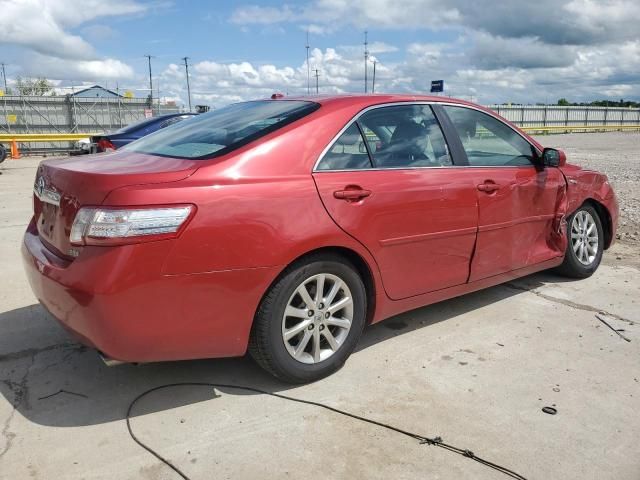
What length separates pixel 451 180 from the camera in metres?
3.71

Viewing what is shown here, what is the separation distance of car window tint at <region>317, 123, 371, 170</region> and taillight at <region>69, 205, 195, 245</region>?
89 centimetres

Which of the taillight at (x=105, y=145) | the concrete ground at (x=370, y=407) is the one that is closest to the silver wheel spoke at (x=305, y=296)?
the concrete ground at (x=370, y=407)

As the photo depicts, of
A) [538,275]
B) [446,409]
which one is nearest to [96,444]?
[446,409]

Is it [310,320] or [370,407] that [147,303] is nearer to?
[310,320]

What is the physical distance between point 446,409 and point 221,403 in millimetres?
1187

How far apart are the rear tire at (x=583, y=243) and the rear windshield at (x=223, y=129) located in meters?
2.89

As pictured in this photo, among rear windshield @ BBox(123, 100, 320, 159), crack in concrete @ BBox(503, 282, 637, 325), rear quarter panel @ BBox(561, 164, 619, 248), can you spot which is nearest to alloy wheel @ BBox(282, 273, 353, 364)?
rear windshield @ BBox(123, 100, 320, 159)

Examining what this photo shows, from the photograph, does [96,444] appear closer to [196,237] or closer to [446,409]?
[196,237]

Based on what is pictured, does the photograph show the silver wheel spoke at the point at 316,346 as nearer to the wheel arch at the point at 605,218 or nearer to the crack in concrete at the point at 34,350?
the crack in concrete at the point at 34,350

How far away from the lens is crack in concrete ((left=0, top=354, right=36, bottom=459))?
2.60 meters

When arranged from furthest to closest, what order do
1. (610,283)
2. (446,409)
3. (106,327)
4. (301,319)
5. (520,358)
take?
1. (610,283)
2. (520,358)
3. (301,319)
4. (446,409)
5. (106,327)

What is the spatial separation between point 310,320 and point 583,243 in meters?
3.22

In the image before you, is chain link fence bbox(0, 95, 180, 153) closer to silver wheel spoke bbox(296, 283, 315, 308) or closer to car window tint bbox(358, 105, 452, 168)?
car window tint bbox(358, 105, 452, 168)

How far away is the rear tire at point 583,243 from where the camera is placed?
4.97 metres
